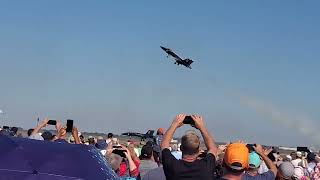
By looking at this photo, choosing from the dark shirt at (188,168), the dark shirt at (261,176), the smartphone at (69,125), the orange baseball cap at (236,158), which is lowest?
the dark shirt at (261,176)

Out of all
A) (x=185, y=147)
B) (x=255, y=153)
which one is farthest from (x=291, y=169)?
(x=185, y=147)

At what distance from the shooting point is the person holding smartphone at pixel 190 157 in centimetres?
519

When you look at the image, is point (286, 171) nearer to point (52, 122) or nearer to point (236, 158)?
point (236, 158)

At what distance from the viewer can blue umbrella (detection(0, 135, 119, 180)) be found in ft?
12.0

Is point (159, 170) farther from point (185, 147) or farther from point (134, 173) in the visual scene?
point (134, 173)

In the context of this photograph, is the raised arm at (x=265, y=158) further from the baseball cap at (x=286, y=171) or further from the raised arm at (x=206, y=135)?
the raised arm at (x=206, y=135)

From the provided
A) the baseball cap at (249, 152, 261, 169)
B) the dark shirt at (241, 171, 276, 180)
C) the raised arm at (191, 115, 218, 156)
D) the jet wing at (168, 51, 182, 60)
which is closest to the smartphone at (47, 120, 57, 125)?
the baseball cap at (249, 152, 261, 169)

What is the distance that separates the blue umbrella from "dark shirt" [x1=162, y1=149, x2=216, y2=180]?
1294 millimetres

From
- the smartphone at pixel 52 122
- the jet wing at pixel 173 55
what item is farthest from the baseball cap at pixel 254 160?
the jet wing at pixel 173 55

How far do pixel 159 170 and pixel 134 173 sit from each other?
146 centimetres

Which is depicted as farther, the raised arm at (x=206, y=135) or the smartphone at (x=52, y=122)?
the smartphone at (x=52, y=122)

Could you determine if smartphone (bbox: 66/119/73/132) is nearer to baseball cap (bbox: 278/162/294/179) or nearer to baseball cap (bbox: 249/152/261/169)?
baseball cap (bbox: 249/152/261/169)

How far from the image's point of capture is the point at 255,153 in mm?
6930

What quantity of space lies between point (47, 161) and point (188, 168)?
177cm
